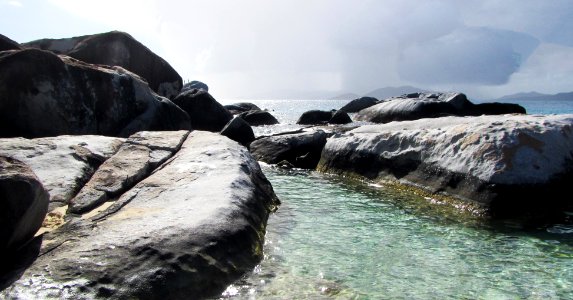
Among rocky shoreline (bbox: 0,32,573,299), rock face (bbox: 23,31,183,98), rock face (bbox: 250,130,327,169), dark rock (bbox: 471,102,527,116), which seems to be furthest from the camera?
dark rock (bbox: 471,102,527,116)

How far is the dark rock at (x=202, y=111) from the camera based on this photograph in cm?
2547

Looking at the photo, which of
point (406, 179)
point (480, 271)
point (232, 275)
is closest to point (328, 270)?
point (232, 275)

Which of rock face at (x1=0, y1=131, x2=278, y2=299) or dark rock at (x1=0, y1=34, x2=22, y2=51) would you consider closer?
rock face at (x1=0, y1=131, x2=278, y2=299)

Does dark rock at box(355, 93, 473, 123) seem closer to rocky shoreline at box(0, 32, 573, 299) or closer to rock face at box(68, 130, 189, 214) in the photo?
rocky shoreline at box(0, 32, 573, 299)

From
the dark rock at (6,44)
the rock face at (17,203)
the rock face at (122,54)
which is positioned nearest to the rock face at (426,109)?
the rock face at (122,54)

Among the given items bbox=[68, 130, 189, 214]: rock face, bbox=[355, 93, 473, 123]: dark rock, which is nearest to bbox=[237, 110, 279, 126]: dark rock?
bbox=[355, 93, 473, 123]: dark rock

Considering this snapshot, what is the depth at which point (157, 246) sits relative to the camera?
16.1 feet

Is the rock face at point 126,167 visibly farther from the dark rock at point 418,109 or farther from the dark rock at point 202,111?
the dark rock at point 418,109

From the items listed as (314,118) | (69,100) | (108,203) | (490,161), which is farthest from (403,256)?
(314,118)

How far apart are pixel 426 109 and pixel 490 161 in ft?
80.0

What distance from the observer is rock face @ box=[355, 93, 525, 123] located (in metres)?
32.4

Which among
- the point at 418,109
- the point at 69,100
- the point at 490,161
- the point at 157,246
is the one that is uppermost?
the point at 418,109

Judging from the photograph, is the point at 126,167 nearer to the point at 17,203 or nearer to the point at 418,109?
the point at 17,203

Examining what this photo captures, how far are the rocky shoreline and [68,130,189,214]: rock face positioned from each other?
3cm
